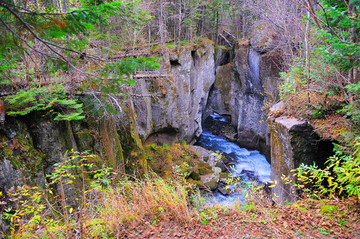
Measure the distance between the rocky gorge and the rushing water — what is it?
680 mm

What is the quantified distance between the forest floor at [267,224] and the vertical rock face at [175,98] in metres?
8.59

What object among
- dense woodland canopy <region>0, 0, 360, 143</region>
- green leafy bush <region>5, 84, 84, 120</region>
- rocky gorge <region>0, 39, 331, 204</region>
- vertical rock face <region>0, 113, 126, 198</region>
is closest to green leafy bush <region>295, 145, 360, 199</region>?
dense woodland canopy <region>0, 0, 360, 143</region>

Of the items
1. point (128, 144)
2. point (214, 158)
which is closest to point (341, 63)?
point (128, 144)

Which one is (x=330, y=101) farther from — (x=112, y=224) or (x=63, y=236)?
(x=63, y=236)

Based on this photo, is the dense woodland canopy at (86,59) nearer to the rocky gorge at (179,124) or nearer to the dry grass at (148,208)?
the rocky gorge at (179,124)

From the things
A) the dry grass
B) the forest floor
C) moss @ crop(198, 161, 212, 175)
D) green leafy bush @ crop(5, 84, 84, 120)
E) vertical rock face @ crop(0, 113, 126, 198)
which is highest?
green leafy bush @ crop(5, 84, 84, 120)

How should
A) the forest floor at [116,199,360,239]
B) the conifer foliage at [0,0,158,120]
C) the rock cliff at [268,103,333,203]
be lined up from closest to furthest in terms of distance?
the conifer foliage at [0,0,158,120]
the forest floor at [116,199,360,239]
the rock cliff at [268,103,333,203]

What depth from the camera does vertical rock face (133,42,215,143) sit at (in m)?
12.5

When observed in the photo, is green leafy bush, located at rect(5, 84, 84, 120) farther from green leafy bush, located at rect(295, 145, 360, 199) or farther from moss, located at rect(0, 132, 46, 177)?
green leafy bush, located at rect(295, 145, 360, 199)

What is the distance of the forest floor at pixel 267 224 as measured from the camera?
304 cm

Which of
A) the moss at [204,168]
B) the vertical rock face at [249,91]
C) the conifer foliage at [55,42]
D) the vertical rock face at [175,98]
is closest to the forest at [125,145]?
the conifer foliage at [55,42]

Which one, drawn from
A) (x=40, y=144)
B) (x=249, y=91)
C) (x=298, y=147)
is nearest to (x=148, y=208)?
(x=40, y=144)

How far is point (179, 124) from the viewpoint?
565 inches

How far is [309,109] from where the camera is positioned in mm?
5613
